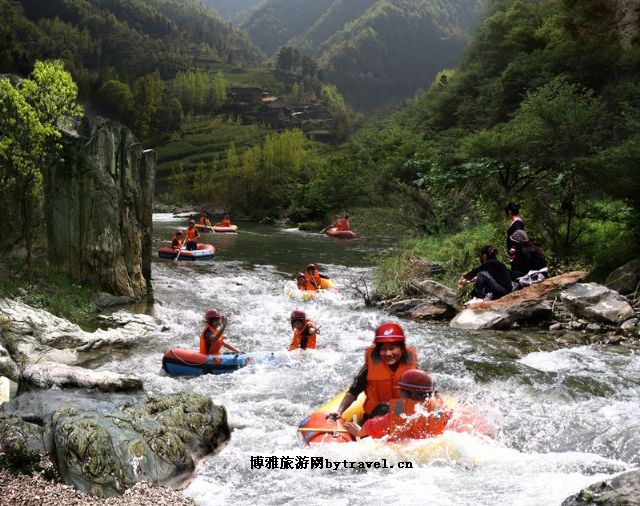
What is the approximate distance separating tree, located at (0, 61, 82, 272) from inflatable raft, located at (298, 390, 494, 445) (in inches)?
289

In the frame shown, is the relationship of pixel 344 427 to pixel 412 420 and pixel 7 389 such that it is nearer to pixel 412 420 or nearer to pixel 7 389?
pixel 412 420

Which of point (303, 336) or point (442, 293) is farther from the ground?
point (442, 293)

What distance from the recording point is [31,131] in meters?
10.5

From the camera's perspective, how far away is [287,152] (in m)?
57.0

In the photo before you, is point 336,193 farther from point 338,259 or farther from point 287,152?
point 338,259

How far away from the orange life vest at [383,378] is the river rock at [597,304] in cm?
552

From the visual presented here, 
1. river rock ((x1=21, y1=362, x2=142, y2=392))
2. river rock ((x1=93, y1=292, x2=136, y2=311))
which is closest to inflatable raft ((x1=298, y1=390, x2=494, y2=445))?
river rock ((x1=21, y1=362, x2=142, y2=392))

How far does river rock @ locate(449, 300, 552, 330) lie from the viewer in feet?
35.8

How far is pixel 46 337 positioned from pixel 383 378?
611 centimetres

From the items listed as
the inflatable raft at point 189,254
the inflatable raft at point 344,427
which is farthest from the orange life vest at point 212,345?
the inflatable raft at point 189,254

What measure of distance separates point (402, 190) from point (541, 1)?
34087mm

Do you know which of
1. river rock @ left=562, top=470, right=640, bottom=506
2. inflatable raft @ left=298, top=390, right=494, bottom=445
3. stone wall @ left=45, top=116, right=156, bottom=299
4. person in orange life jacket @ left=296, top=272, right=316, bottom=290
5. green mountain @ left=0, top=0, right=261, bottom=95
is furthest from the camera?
green mountain @ left=0, top=0, right=261, bottom=95

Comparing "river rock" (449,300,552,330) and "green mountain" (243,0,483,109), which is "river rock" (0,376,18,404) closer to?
"river rock" (449,300,552,330)

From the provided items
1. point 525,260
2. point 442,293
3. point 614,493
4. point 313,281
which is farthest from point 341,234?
point 614,493
